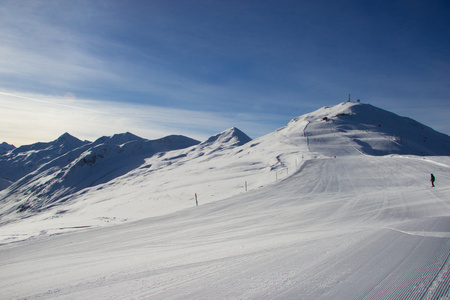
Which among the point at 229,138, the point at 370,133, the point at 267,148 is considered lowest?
the point at 267,148

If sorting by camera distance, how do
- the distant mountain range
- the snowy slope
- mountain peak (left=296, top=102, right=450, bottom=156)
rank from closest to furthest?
the distant mountain range → mountain peak (left=296, top=102, right=450, bottom=156) → the snowy slope

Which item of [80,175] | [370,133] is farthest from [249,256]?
[80,175]

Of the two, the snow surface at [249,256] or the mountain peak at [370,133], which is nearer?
the snow surface at [249,256]

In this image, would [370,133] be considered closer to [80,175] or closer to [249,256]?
[249,256]

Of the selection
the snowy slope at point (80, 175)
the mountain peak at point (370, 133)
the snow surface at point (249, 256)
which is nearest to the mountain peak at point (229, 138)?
the mountain peak at point (370, 133)

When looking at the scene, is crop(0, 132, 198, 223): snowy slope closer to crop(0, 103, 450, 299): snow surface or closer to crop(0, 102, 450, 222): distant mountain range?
crop(0, 102, 450, 222): distant mountain range

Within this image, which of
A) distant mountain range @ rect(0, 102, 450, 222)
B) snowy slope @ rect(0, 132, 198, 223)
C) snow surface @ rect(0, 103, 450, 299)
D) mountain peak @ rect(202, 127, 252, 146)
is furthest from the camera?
snowy slope @ rect(0, 132, 198, 223)

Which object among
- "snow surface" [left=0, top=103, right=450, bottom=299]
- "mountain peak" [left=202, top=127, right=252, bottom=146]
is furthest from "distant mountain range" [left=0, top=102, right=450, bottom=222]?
"snow surface" [left=0, top=103, right=450, bottom=299]

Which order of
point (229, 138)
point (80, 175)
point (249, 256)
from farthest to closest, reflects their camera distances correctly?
point (80, 175), point (229, 138), point (249, 256)

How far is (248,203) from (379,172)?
66.1 feet

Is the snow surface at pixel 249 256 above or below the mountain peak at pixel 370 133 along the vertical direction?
below

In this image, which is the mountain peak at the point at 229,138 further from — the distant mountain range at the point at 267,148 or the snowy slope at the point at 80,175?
the snowy slope at the point at 80,175

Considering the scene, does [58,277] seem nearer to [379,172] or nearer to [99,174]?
[379,172]

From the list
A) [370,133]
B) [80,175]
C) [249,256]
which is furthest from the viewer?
[80,175]
